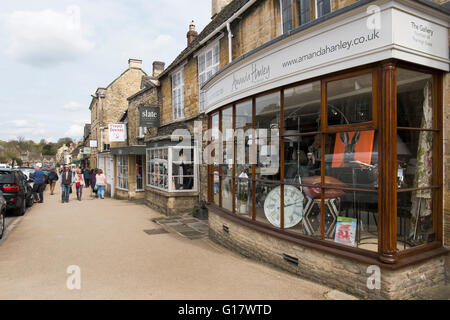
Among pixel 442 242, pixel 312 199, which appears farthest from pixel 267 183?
pixel 442 242

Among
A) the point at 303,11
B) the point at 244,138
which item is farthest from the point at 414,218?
the point at 303,11

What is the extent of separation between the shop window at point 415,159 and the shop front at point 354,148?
1 cm

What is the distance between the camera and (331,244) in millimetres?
4039

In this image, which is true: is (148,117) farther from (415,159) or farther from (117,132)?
(415,159)

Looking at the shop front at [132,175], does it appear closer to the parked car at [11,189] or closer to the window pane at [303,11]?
the parked car at [11,189]

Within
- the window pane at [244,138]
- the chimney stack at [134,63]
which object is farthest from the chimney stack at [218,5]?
the chimney stack at [134,63]

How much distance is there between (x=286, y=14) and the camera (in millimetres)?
7254

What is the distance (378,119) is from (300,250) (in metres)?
2.07

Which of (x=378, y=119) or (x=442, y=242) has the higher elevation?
(x=378, y=119)

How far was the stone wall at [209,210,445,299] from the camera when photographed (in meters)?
3.48

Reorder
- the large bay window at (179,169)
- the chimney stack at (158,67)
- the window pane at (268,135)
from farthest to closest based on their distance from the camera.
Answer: the chimney stack at (158,67) < the large bay window at (179,169) < the window pane at (268,135)

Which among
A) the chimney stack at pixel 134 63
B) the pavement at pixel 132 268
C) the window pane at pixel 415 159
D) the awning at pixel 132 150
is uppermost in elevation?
the chimney stack at pixel 134 63

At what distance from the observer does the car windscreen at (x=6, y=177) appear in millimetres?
10352
